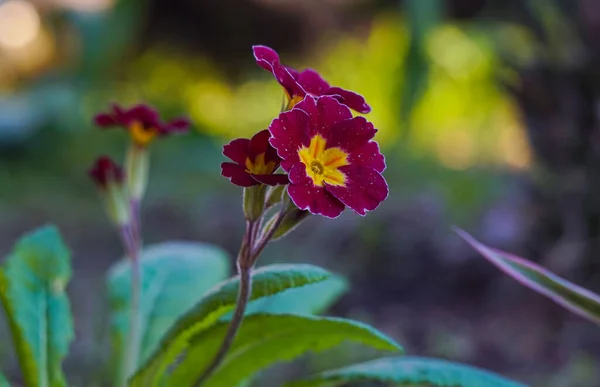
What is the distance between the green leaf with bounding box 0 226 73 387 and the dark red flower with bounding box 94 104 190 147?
0.26m

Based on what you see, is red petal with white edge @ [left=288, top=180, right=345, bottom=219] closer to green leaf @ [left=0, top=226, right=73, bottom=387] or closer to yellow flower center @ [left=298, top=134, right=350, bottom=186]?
yellow flower center @ [left=298, top=134, right=350, bottom=186]

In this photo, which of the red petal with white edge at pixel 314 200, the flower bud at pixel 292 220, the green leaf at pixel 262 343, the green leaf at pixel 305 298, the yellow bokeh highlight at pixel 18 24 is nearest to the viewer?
the red petal with white edge at pixel 314 200

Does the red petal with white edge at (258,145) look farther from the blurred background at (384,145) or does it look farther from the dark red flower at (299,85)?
the blurred background at (384,145)

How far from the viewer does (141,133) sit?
3.62ft

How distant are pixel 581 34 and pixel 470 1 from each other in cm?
359

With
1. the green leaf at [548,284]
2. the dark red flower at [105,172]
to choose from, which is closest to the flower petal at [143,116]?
the dark red flower at [105,172]

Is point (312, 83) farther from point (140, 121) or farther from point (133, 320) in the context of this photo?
point (133, 320)

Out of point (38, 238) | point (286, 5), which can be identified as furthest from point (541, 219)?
point (286, 5)

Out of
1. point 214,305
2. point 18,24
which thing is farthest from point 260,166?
point 18,24

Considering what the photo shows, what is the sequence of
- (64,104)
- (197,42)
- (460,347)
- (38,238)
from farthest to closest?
(197,42) < (64,104) < (460,347) < (38,238)

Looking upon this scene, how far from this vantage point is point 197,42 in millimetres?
6520

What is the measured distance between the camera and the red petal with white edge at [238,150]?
0.73m

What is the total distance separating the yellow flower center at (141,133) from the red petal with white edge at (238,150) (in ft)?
1.19

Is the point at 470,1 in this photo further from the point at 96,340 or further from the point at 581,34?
the point at 96,340
